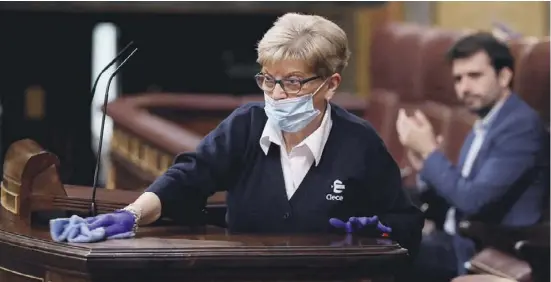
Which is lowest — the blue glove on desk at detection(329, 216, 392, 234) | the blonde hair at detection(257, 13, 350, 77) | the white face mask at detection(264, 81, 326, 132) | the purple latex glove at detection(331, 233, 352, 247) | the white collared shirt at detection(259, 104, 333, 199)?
the purple latex glove at detection(331, 233, 352, 247)

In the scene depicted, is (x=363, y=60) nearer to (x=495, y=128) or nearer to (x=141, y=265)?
(x=495, y=128)

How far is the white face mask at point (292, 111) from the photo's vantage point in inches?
85.8

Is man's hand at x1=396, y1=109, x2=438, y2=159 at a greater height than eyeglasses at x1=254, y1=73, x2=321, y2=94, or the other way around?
eyeglasses at x1=254, y1=73, x2=321, y2=94

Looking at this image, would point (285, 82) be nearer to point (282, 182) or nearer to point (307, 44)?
point (307, 44)

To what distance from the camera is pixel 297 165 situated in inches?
88.2

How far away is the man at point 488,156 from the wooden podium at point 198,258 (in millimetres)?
1211

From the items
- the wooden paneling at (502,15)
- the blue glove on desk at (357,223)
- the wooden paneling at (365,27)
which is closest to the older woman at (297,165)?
the blue glove on desk at (357,223)

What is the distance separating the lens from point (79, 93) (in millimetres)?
7523

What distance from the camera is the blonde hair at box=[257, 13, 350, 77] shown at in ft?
7.06

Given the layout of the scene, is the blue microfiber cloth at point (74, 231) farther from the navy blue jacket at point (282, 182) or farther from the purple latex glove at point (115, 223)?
the navy blue jacket at point (282, 182)

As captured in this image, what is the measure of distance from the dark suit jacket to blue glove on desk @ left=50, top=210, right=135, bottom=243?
146 cm

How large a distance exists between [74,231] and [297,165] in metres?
0.43

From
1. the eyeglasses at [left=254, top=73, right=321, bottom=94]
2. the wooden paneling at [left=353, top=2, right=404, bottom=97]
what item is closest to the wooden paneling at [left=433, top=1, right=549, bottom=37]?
the wooden paneling at [left=353, top=2, right=404, bottom=97]

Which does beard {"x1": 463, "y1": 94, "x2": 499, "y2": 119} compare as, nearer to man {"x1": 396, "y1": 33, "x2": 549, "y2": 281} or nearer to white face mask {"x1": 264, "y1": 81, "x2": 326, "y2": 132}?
man {"x1": 396, "y1": 33, "x2": 549, "y2": 281}
